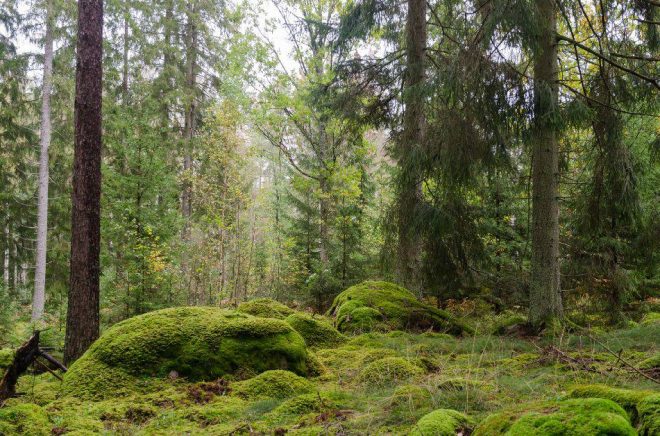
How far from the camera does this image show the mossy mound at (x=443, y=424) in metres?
2.29

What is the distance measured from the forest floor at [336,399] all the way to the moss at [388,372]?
0.4 inches

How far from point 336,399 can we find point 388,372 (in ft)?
2.69

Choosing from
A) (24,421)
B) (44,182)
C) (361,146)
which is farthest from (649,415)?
(44,182)

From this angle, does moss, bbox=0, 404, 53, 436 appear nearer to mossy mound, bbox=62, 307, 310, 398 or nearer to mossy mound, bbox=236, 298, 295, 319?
mossy mound, bbox=62, 307, 310, 398

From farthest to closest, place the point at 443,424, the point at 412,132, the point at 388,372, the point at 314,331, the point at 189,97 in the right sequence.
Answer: the point at 189,97, the point at 412,132, the point at 314,331, the point at 388,372, the point at 443,424

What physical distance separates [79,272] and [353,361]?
12.4 ft

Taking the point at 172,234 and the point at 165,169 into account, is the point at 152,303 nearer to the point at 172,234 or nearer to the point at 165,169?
the point at 172,234

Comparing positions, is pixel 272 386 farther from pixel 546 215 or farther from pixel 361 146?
pixel 361 146

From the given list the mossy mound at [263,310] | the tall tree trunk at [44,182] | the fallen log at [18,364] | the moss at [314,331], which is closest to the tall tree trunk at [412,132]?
the moss at [314,331]

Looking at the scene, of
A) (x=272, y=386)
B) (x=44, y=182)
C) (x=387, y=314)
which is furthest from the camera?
(x=44, y=182)

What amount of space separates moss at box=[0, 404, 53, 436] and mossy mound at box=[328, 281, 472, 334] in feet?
16.4

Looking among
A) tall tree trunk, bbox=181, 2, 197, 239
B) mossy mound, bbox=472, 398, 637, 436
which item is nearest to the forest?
mossy mound, bbox=472, 398, 637, 436

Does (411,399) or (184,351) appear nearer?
(411,399)

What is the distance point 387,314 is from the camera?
7.89 meters
